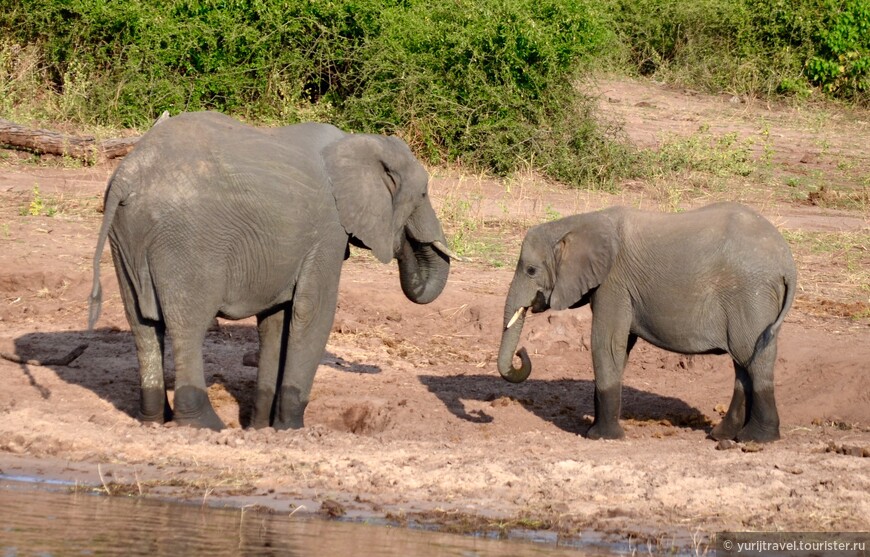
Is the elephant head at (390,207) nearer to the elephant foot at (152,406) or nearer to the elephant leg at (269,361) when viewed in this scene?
the elephant leg at (269,361)

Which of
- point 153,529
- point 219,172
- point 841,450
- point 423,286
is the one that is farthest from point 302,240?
point 841,450

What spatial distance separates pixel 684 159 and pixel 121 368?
373 inches

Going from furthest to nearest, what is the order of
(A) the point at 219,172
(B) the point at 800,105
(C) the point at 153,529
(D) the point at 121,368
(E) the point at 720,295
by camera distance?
(B) the point at 800,105 < (D) the point at 121,368 < (E) the point at 720,295 < (A) the point at 219,172 < (C) the point at 153,529

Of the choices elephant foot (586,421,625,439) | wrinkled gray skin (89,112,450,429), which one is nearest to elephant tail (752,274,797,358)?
elephant foot (586,421,625,439)

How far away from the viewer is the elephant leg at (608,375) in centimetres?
841

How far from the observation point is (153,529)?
6086mm

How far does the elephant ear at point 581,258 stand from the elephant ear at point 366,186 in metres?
1.11

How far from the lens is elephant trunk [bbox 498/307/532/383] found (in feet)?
28.0

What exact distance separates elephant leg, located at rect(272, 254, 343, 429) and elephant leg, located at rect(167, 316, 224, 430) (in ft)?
1.57

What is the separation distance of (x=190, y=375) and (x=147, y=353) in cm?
29

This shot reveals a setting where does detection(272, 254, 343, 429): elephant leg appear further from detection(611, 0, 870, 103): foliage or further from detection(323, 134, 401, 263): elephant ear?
detection(611, 0, 870, 103): foliage

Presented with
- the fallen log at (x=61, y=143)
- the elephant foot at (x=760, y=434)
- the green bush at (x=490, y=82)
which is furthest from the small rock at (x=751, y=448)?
the fallen log at (x=61, y=143)

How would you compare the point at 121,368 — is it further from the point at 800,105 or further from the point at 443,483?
the point at 800,105

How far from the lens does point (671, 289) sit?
8398 millimetres
